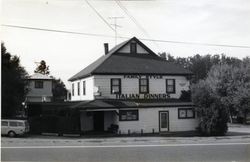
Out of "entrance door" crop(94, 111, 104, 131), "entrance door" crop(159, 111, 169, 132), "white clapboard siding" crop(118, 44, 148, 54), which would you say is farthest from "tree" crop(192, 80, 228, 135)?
"entrance door" crop(94, 111, 104, 131)

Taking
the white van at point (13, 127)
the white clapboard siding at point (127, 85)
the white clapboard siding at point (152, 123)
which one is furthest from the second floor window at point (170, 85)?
the white van at point (13, 127)

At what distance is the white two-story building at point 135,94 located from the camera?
3397cm

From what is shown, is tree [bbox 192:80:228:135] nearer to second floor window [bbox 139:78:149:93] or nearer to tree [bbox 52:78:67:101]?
second floor window [bbox 139:78:149:93]

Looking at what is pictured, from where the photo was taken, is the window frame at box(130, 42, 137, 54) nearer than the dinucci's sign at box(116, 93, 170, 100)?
No

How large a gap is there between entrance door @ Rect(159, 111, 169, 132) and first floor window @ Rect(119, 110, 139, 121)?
223 centimetres

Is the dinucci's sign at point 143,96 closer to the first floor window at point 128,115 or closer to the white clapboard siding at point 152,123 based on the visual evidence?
the white clapboard siding at point 152,123

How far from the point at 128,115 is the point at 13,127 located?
31.2 feet

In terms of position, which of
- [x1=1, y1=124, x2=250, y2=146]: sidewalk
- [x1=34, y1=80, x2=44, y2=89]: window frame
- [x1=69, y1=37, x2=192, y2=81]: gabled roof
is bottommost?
[x1=1, y1=124, x2=250, y2=146]: sidewalk

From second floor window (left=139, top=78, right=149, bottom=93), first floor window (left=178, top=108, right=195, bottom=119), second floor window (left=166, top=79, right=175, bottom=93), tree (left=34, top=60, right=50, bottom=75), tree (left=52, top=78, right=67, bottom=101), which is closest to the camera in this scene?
tree (left=34, top=60, right=50, bottom=75)

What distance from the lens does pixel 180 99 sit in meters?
36.8

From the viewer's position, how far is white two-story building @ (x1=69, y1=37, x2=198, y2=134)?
3397 centimetres

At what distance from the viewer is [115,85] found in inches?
1390

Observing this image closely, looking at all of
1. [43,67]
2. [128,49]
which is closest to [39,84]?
[128,49]

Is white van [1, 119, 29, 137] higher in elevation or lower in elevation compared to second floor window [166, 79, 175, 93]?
lower
